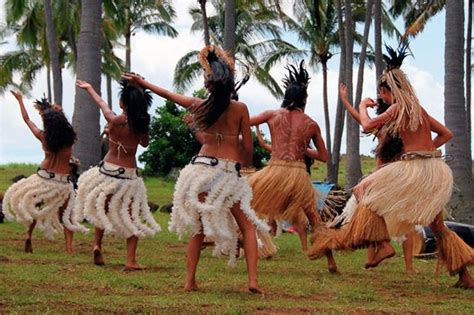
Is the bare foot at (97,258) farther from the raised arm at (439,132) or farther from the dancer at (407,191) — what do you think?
the raised arm at (439,132)

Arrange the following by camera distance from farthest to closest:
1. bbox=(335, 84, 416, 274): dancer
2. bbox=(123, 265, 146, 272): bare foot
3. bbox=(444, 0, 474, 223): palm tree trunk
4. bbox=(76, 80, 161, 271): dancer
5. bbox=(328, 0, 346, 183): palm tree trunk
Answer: bbox=(328, 0, 346, 183): palm tree trunk, bbox=(444, 0, 474, 223): palm tree trunk, bbox=(76, 80, 161, 271): dancer, bbox=(123, 265, 146, 272): bare foot, bbox=(335, 84, 416, 274): dancer

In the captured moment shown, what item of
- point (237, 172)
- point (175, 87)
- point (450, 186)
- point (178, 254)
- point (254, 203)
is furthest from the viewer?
point (175, 87)

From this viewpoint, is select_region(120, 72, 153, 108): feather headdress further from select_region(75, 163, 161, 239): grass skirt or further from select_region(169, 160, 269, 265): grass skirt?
select_region(169, 160, 269, 265): grass skirt

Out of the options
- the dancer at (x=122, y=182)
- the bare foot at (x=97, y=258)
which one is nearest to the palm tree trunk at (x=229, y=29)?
the dancer at (x=122, y=182)

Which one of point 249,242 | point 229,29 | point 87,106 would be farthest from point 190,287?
point 229,29

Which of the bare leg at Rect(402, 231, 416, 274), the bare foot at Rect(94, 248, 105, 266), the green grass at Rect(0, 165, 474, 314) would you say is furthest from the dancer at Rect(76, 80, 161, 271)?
the bare leg at Rect(402, 231, 416, 274)

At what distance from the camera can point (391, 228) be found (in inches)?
275

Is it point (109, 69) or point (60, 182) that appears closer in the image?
point (60, 182)

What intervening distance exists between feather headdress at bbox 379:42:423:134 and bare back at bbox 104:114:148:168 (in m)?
2.32

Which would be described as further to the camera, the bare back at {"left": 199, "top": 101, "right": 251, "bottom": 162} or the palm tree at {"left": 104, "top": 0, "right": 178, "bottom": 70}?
the palm tree at {"left": 104, "top": 0, "right": 178, "bottom": 70}

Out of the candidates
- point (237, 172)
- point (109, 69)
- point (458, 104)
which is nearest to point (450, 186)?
point (237, 172)

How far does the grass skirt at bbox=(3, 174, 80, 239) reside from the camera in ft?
31.1

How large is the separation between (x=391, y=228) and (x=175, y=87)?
25487 mm

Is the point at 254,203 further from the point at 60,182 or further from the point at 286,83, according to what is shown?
the point at 60,182
